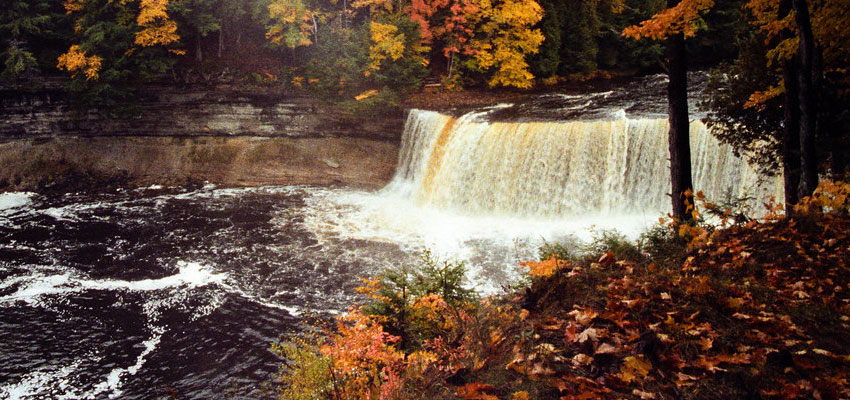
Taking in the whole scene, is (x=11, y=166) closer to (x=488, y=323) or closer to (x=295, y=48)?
(x=295, y=48)

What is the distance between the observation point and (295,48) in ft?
71.7

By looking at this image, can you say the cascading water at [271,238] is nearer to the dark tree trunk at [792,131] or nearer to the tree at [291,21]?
the dark tree trunk at [792,131]

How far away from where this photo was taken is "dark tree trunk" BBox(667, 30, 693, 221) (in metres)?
6.52

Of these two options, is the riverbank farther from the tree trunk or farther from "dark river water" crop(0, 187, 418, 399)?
the tree trunk

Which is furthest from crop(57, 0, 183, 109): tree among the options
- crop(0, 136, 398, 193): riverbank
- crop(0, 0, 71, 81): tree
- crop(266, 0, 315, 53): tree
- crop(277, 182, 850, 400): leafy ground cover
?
crop(277, 182, 850, 400): leafy ground cover

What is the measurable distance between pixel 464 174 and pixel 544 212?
3.10m

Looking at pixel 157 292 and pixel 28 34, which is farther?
pixel 28 34

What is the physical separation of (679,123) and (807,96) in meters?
1.42

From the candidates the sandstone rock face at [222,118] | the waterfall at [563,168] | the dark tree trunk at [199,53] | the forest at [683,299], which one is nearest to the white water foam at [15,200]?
the sandstone rock face at [222,118]

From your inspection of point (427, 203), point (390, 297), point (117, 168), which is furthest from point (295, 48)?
point (390, 297)

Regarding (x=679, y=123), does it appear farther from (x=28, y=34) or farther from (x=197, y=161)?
(x=28, y=34)

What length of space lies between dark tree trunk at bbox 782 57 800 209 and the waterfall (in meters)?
4.94

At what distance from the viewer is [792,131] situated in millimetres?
6402

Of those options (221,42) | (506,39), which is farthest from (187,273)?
(506,39)
